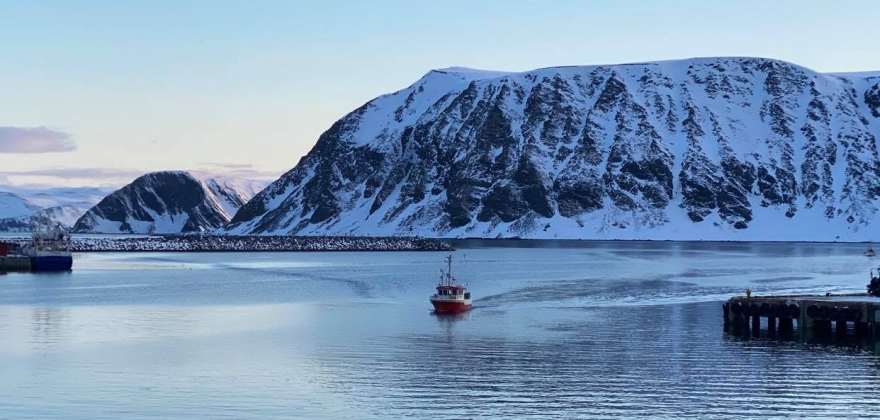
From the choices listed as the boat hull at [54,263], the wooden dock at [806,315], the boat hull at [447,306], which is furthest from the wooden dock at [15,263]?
the wooden dock at [806,315]

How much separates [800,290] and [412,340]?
4695cm

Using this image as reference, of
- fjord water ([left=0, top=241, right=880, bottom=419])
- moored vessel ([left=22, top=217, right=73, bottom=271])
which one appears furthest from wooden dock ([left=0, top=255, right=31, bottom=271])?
fjord water ([left=0, top=241, right=880, bottom=419])

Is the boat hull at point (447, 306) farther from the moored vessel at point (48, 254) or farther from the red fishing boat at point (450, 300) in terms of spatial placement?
the moored vessel at point (48, 254)

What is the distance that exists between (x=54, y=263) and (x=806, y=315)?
4007 inches

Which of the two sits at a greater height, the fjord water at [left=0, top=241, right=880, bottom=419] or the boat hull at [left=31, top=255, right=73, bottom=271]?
the boat hull at [left=31, top=255, right=73, bottom=271]

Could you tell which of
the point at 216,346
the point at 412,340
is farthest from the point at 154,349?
the point at 412,340

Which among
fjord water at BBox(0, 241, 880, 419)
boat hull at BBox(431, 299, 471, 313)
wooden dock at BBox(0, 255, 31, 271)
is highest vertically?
wooden dock at BBox(0, 255, 31, 271)

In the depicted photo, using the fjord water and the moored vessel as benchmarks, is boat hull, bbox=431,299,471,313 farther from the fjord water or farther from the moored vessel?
the moored vessel

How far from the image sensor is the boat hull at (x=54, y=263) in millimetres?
137750

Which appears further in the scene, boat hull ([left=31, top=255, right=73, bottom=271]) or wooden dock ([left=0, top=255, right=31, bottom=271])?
wooden dock ([left=0, top=255, right=31, bottom=271])

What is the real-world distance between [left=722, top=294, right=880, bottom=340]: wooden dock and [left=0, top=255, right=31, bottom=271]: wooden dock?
100996 millimetres

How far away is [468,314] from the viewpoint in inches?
2970

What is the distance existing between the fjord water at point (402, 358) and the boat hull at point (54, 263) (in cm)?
3951

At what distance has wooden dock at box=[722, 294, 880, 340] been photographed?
60250 mm
